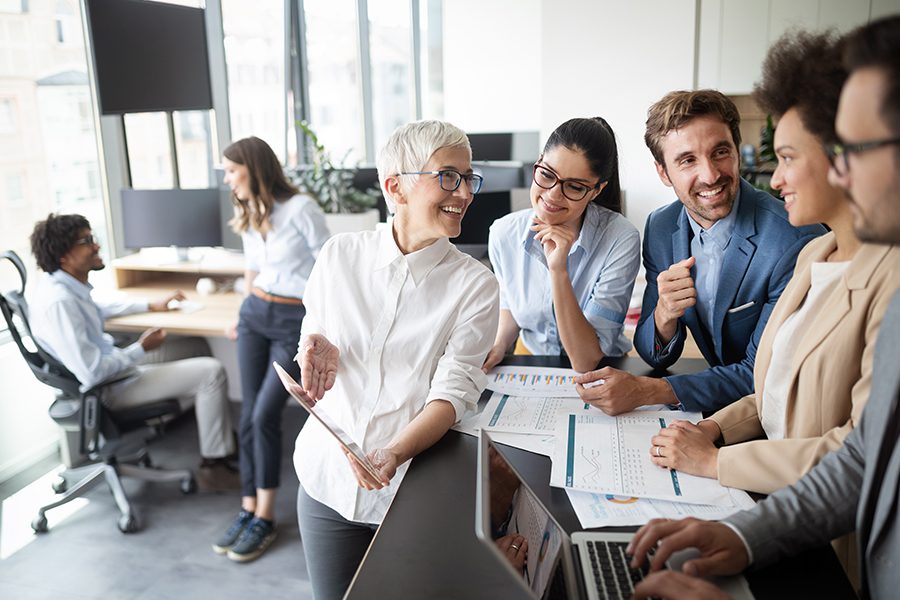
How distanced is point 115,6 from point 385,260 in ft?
9.79

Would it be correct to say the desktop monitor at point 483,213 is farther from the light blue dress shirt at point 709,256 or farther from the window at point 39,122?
the window at point 39,122

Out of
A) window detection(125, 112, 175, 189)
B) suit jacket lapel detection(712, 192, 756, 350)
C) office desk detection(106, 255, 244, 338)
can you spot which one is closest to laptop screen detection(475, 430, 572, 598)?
suit jacket lapel detection(712, 192, 756, 350)

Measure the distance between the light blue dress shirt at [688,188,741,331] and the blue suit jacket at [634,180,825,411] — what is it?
2 cm

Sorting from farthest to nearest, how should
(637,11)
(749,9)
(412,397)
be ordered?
(749,9) < (637,11) < (412,397)

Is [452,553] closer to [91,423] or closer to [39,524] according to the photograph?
[91,423]

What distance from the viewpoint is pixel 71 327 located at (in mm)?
3006

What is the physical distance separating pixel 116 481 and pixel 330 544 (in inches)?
82.3

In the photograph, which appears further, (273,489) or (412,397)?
(273,489)

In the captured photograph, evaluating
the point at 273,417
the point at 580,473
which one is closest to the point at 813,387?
the point at 580,473

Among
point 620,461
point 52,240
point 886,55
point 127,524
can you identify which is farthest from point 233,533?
point 886,55

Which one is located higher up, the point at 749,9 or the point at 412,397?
the point at 749,9

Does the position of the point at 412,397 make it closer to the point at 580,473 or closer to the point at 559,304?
the point at 580,473

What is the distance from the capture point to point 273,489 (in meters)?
3.16

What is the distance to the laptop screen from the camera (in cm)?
96
